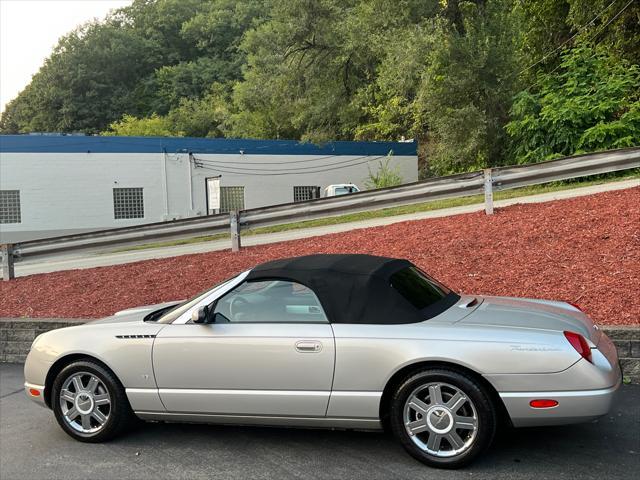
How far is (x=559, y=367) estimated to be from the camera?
3.66m

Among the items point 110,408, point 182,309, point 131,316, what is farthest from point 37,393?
point 182,309

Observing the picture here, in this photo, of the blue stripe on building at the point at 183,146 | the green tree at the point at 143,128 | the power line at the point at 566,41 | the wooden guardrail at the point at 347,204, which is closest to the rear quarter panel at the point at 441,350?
the wooden guardrail at the point at 347,204

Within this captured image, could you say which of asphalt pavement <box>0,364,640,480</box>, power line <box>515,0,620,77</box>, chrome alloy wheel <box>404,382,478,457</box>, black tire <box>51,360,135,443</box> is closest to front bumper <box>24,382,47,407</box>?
black tire <box>51,360,135,443</box>

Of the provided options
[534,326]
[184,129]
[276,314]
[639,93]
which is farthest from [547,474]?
[184,129]

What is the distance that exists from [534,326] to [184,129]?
50.2 metres

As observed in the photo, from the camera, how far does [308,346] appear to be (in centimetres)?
405

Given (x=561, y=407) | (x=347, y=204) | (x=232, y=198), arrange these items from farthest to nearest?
(x=232, y=198)
(x=347, y=204)
(x=561, y=407)

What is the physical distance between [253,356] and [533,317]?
6.37ft

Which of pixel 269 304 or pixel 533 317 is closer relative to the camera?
pixel 533 317

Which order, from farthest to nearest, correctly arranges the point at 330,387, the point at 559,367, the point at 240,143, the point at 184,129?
1. the point at 184,129
2. the point at 240,143
3. the point at 330,387
4. the point at 559,367

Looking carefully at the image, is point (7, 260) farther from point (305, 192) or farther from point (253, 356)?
point (305, 192)

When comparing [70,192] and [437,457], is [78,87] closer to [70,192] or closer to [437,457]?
[70,192]

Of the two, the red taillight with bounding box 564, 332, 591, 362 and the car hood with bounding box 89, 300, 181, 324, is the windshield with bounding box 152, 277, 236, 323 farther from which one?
the red taillight with bounding box 564, 332, 591, 362

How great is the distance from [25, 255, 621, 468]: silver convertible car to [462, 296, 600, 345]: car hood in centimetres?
2
